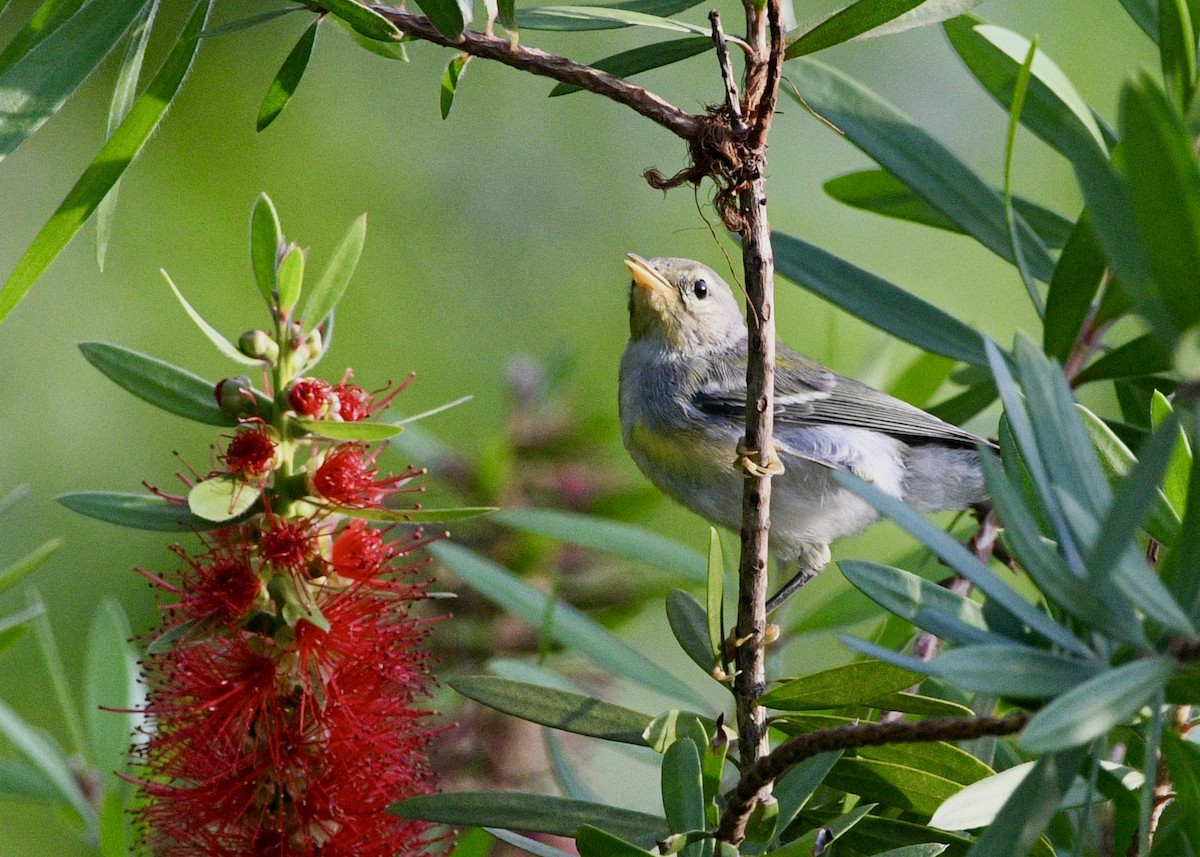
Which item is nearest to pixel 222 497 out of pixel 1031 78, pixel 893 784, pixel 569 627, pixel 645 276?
pixel 893 784

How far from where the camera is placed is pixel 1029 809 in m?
0.83

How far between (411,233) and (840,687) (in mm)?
3617

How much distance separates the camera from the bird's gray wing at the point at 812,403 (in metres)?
2.89

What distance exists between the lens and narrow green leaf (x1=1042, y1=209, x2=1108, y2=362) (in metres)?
1.64

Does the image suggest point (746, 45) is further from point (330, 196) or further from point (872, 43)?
point (872, 43)

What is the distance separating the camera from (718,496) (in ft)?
9.20

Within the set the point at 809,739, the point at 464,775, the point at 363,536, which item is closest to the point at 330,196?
the point at 464,775

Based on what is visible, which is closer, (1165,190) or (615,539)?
(1165,190)

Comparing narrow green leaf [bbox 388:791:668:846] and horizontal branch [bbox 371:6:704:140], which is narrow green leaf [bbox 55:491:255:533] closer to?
narrow green leaf [bbox 388:791:668:846]

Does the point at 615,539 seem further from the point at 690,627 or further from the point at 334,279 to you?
the point at 334,279

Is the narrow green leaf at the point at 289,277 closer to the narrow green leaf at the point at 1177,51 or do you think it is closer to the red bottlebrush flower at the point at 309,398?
the red bottlebrush flower at the point at 309,398

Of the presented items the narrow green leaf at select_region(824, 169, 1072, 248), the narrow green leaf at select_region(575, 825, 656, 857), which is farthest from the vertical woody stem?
the narrow green leaf at select_region(824, 169, 1072, 248)

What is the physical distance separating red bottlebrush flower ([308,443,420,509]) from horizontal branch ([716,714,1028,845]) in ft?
1.58

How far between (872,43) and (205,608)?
14.6ft
